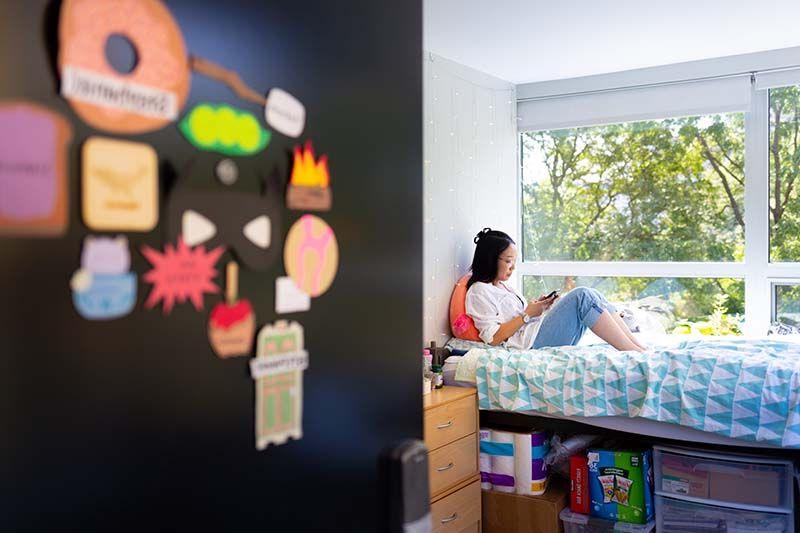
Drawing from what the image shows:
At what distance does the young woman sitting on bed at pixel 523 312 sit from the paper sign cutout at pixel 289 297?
9.35ft

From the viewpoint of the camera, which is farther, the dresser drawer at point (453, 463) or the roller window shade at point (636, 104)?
the roller window shade at point (636, 104)

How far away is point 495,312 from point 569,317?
0.35 meters

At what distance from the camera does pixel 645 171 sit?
13.9 feet

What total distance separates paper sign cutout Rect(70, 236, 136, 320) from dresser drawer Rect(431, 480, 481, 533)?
2358 mm

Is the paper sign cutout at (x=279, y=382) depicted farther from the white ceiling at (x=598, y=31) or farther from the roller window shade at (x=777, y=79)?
the roller window shade at (x=777, y=79)

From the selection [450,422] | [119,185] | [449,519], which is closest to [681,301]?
[450,422]

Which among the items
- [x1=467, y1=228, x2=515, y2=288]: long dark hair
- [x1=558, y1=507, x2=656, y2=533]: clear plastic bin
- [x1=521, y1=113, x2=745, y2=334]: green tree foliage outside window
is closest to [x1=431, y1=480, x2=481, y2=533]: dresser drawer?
[x1=558, y1=507, x2=656, y2=533]: clear plastic bin

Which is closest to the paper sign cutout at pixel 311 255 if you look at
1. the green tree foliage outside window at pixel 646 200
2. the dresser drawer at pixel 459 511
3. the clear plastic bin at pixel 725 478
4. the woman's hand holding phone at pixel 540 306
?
the dresser drawer at pixel 459 511

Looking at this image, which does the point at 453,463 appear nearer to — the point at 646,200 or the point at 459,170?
the point at 459,170

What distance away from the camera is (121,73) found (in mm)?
530

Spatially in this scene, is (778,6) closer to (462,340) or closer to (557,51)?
(557,51)

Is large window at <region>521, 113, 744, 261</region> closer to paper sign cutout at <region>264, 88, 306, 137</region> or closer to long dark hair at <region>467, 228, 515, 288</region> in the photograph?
long dark hair at <region>467, 228, 515, 288</region>

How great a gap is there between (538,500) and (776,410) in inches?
37.8

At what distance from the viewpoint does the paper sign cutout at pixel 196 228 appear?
0.58 metres
